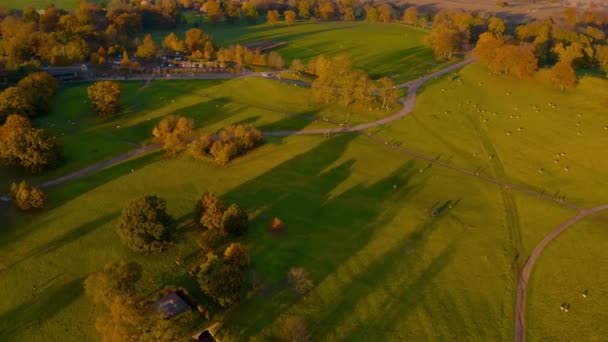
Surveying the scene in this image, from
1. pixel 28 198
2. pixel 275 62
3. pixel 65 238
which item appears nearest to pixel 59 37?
pixel 275 62

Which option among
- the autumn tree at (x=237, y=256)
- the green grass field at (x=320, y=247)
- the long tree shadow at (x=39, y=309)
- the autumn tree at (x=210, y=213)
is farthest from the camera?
the autumn tree at (x=210, y=213)

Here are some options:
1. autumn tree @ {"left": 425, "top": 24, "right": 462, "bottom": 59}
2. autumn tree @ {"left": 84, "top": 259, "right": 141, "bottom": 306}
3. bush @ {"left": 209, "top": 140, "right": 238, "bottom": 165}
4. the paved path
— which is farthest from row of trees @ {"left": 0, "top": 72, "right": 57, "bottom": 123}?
autumn tree @ {"left": 425, "top": 24, "right": 462, "bottom": 59}

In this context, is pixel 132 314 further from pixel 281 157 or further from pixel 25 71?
pixel 25 71

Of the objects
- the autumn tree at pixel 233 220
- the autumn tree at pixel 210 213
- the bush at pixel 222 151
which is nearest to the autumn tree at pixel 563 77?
the bush at pixel 222 151

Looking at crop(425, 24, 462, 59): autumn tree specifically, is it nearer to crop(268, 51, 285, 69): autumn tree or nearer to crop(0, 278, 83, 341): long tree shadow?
crop(268, 51, 285, 69): autumn tree

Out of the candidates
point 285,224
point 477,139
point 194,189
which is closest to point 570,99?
point 477,139

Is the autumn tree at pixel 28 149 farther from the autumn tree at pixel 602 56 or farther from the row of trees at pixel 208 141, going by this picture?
the autumn tree at pixel 602 56
